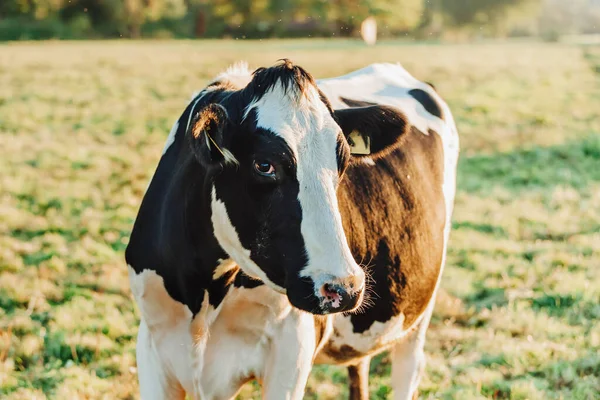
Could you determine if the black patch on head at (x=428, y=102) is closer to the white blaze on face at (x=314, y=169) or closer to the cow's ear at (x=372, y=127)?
the cow's ear at (x=372, y=127)

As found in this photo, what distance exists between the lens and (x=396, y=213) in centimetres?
365

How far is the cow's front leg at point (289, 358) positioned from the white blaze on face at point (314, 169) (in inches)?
A: 24.2

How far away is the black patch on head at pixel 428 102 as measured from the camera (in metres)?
4.46

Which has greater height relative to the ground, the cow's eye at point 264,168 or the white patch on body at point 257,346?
the cow's eye at point 264,168

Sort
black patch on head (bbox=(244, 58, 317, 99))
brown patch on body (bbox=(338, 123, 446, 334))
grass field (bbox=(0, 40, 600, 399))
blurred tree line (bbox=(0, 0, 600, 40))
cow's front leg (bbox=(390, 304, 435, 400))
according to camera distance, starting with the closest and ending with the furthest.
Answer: black patch on head (bbox=(244, 58, 317, 99))
brown patch on body (bbox=(338, 123, 446, 334))
cow's front leg (bbox=(390, 304, 435, 400))
grass field (bbox=(0, 40, 600, 399))
blurred tree line (bbox=(0, 0, 600, 40))

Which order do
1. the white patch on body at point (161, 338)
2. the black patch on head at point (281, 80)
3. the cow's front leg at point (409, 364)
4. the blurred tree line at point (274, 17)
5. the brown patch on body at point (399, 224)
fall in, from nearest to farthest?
1. the black patch on head at point (281, 80)
2. the white patch on body at point (161, 338)
3. the brown patch on body at point (399, 224)
4. the cow's front leg at point (409, 364)
5. the blurred tree line at point (274, 17)

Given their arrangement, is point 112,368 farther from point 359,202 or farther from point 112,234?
point 112,234

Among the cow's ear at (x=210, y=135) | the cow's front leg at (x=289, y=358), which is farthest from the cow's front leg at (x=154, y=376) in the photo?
the cow's ear at (x=210, y=135)

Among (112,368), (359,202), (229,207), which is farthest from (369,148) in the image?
(112,368)

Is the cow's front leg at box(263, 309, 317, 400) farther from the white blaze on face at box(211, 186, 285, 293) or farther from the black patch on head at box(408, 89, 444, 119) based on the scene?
the black patch on head at box(408, 89, 444, 119)

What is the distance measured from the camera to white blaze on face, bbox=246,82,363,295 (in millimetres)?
2291

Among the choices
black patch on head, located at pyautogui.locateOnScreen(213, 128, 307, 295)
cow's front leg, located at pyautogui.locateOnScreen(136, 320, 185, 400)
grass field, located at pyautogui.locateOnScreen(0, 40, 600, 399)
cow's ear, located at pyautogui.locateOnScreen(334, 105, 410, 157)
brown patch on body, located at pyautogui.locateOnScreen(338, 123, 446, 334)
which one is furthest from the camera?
grass field, located at pyautogui.locateOnScreen(0, 40, 600, 399)

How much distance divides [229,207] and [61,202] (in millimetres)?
5738

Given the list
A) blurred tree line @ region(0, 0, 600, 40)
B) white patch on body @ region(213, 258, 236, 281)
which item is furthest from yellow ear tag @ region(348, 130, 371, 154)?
blurred tree line @ region(0, 0, 600, 40)
